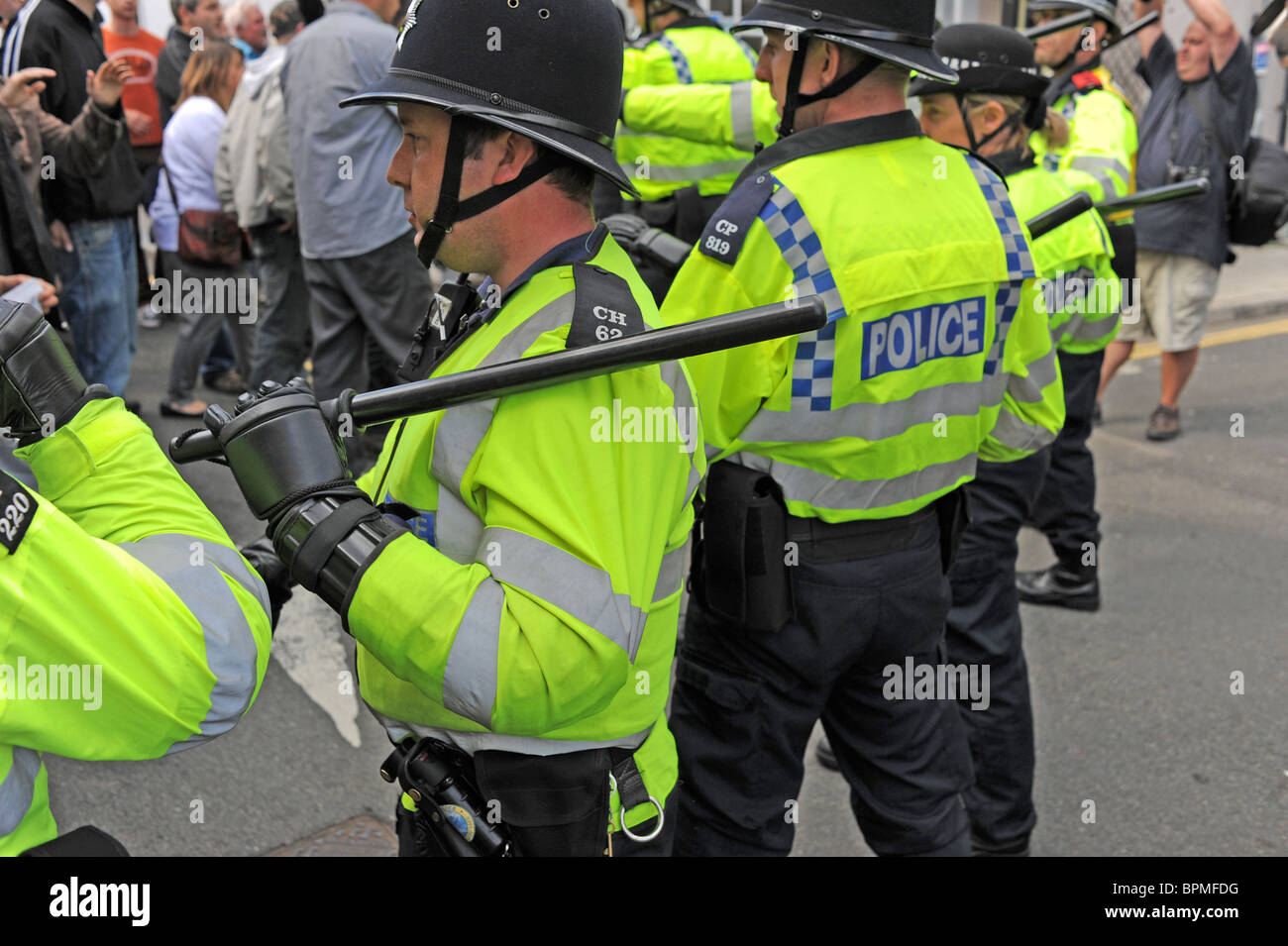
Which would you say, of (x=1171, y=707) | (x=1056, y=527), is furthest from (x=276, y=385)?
(x=1056, y=527)

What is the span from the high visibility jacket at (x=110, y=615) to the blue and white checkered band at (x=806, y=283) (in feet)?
3.63

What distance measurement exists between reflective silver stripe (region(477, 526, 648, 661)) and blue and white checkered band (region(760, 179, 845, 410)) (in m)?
0.83

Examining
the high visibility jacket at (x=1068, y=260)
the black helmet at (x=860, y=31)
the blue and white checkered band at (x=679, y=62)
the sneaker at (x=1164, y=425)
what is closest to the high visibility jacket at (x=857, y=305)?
the black helmet at (x=860, y=31)

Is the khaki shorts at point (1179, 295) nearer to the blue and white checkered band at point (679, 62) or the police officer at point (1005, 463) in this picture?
the police officer at point (1005, 463)

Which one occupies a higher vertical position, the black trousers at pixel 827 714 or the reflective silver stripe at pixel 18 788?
the reflective silver stripe at pixel 18 788

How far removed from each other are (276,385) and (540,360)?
1.40 ft

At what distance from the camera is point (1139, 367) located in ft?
28.4

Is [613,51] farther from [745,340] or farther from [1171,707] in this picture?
[1171,707]

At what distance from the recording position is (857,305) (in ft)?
7.59

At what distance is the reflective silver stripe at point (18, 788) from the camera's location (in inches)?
58.7

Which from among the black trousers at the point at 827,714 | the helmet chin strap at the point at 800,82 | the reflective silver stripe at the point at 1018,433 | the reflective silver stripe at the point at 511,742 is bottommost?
the black trousers at the point at 827,714

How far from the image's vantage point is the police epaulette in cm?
168

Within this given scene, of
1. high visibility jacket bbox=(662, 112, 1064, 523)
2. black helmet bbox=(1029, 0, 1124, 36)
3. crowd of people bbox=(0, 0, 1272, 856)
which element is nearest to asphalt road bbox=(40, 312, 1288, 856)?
crowd of people bbox=(0, 0, 1272, 856)

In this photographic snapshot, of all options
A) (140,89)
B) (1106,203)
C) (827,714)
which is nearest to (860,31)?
(827,714)
